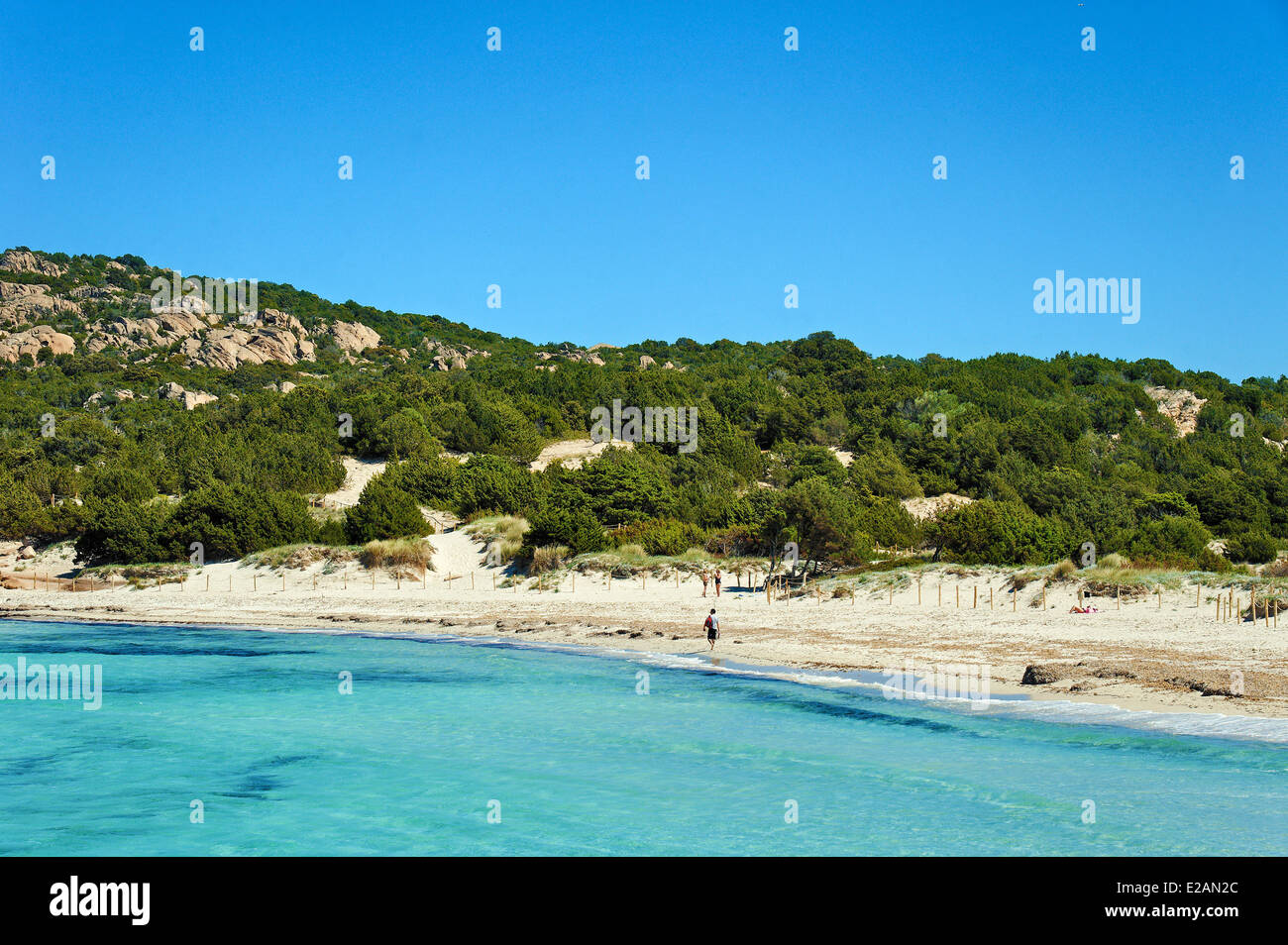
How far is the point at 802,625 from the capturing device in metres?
25.3

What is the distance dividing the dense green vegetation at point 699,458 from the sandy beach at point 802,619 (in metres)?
2.69

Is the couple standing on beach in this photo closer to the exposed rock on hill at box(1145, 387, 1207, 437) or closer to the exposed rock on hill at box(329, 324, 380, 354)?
the exposed rock on hill at box(1145, 387, 1207, 437)

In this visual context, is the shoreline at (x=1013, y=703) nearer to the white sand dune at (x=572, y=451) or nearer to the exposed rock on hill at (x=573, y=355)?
the white sand dune at (x=572, y=451)

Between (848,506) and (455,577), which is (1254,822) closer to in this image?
(848,506)

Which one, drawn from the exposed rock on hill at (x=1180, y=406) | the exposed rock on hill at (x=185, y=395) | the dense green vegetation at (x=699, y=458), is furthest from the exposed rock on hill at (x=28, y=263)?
the exposed rock on hill at (x=1180, y=406)

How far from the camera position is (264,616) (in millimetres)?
31594

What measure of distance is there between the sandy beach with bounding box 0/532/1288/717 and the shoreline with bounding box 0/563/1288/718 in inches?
2.2

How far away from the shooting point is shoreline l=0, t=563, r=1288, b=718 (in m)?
16.7

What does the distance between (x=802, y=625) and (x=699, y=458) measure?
26.2 m

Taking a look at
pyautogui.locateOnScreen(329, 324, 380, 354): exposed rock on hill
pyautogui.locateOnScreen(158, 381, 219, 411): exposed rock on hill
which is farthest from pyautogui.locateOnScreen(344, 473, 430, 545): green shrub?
pyautogui.locateOnScreen(329, 324, 380, 354): exposed rock on hill

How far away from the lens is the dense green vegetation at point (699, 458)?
1390 inches

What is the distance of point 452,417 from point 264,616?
29.7 meters

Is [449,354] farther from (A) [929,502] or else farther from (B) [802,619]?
(B) [802,619]

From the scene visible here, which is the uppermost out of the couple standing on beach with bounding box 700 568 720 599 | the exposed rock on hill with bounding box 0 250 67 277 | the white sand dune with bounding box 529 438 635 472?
the exposed rock on hill with bounding box 0 250 67 277
